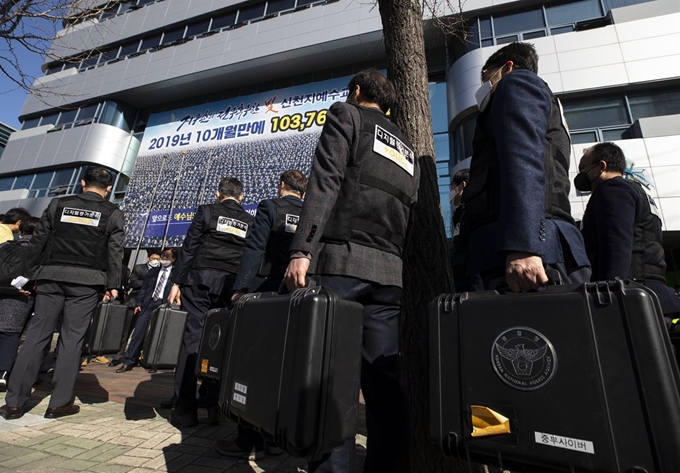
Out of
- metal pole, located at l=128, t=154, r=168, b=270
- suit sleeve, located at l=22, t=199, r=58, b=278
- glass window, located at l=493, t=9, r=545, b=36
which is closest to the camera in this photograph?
suit sleeve, located at l=22, t=199, r=58, b=278

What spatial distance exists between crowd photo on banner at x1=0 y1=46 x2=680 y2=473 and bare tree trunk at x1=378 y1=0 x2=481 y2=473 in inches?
1.2

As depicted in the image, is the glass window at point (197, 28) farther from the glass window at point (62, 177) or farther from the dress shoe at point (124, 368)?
the dress shoe at point (124, 368)

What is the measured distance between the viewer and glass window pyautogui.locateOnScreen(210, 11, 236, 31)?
812 inches

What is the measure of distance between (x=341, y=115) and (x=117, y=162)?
2318 centimetres

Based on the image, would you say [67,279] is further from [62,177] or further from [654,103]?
[62,177]

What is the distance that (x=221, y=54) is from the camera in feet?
63.9

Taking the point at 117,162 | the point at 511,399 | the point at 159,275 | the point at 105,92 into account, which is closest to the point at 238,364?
the point at 511,399

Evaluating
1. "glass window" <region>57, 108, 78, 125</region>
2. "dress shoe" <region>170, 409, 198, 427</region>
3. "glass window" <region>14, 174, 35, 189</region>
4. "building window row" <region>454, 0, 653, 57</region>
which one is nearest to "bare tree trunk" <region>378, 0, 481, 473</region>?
"dress shoe" <region>170, 409, 198, 427</region>

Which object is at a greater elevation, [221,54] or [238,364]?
[221,54]

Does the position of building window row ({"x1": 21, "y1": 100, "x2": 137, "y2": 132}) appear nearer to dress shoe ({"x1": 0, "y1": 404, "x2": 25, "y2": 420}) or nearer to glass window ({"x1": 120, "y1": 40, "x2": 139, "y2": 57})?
glass window ({"x1": 120, "y1": 40, "x2": 139, "y2": 57})

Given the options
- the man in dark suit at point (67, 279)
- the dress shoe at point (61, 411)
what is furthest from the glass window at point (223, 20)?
the dress shoe at point (61, 411)

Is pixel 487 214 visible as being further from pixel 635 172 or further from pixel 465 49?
pixel 465 49

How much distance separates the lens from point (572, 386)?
3.18ft

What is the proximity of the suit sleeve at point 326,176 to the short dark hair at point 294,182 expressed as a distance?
1.48 meters
